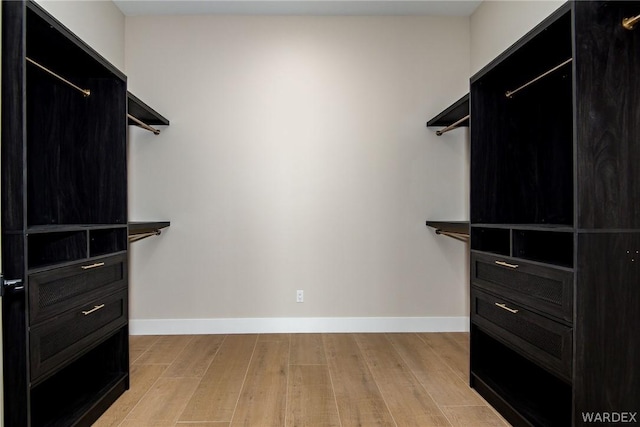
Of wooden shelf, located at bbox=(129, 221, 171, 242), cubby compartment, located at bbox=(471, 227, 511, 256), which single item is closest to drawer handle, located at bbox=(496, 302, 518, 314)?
cubby compartment, located at bbox=(471, 227, 511, 256)

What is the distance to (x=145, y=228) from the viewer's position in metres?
2.97

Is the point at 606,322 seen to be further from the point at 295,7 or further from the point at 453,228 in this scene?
the point at 295,7

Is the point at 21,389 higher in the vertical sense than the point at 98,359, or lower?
higher

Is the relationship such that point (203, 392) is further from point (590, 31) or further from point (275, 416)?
point (590, 31)

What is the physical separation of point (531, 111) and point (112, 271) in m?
2.47

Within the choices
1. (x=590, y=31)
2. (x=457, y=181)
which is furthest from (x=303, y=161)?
(x=590, y=31)

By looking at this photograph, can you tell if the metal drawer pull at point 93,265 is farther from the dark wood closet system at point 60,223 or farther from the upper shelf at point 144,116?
the upper shelf at point 144,116

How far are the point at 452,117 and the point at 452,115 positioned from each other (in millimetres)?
74

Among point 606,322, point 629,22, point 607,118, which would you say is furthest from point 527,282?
point 629,22

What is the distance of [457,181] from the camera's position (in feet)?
11.8

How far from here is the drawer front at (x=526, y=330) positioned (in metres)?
1.57

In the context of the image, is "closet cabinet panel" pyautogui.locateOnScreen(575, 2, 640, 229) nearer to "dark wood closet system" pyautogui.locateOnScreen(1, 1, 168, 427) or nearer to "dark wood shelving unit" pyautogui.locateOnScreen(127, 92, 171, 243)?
"dark wood closet system" pyautogui.locateOnScreen(1, 1, 168, 427)

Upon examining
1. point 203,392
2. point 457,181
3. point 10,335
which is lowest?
point 203,392

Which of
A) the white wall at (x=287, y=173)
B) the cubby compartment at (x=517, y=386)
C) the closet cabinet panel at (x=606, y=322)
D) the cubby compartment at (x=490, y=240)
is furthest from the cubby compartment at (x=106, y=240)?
the closet cabinet panel at (x=606, y=322)
